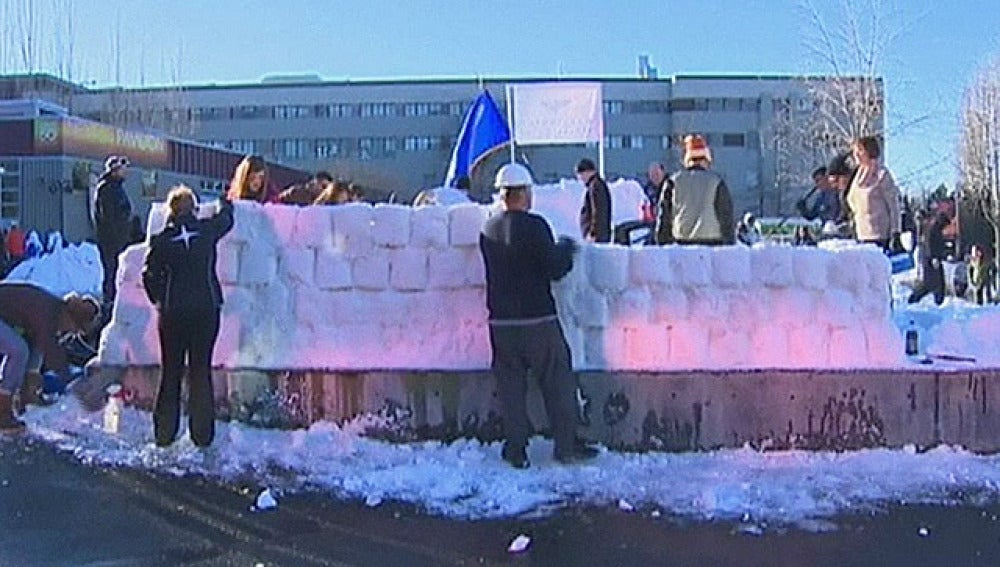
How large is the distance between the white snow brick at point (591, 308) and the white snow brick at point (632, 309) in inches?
2.4

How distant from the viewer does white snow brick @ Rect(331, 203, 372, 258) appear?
8195 mm

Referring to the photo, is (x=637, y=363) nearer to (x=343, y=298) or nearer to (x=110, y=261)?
(x=343, y=298)

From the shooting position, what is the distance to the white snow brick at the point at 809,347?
26.2ft

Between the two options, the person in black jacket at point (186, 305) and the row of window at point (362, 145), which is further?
the row of window at point (362, 145)

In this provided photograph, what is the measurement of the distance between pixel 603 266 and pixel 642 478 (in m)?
1.54

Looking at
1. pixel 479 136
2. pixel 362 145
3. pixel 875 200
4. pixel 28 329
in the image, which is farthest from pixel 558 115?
pixel 362 145

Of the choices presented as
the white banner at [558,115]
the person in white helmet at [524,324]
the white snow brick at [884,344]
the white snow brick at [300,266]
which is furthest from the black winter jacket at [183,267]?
the white banner at [558,115]

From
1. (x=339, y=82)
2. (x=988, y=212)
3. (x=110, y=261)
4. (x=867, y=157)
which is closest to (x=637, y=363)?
(x=867, y=157)

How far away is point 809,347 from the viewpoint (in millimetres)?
8023

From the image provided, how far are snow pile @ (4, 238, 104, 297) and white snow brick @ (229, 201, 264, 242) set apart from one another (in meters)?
10.4

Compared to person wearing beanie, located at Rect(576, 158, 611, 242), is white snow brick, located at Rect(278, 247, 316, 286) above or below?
below

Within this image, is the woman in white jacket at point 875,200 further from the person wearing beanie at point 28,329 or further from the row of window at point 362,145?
the row of window at point 362,145

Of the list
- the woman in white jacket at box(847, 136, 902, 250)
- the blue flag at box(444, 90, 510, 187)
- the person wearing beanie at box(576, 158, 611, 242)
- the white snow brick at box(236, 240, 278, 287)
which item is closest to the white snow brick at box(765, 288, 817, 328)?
the woman in white jacket at box(847, 136, 902, 250)

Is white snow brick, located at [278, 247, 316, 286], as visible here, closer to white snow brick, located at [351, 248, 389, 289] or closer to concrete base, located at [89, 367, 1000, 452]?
white snow brick, located at [351, 248, 389, 289]
